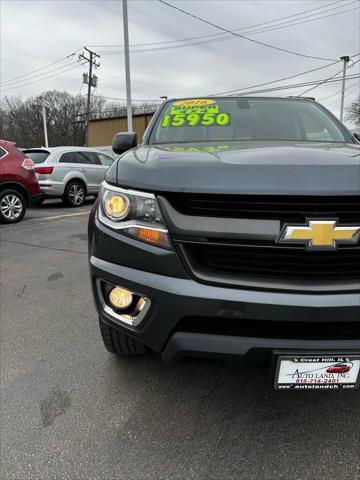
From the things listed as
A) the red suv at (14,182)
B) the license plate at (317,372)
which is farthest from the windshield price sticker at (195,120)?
the red suv at (14,182)

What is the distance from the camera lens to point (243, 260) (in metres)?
1.55

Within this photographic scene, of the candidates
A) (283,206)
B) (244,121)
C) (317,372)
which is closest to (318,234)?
(283,206)

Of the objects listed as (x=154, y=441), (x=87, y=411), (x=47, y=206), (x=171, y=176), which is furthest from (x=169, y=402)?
(x=47, y=206)

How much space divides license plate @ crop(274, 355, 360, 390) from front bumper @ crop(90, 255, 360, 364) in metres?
0.05

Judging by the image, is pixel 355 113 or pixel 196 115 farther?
pixel 355 113

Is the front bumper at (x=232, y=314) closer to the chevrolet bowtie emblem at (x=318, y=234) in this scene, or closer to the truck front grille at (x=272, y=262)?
the truck front grille at (x=272, y=262)

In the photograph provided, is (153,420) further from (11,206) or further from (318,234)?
(11,206)

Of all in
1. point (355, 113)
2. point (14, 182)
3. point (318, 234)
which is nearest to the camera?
point (318, 234)

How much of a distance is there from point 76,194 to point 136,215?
9217 millimetres

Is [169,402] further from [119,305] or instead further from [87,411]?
[119,305]

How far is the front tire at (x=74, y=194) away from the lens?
33.6 ft

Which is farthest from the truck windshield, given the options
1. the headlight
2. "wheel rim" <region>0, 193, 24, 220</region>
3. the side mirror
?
"wheel rim" <region>0, 193, 24, 220</region>

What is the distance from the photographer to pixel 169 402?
6.87ft

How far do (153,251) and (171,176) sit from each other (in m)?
0.32
